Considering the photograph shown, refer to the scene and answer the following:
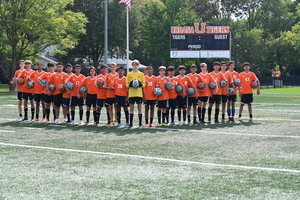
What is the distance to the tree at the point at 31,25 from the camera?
37688mm

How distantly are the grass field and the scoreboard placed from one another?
22.5 metres

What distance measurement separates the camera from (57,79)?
13.0 metres

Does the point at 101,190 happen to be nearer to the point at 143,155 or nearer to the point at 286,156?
the point at 143,155

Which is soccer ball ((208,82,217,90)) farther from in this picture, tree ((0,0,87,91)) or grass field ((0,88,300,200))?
tree ((0,0,87,91))

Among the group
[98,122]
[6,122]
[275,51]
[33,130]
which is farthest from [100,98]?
[275,51]

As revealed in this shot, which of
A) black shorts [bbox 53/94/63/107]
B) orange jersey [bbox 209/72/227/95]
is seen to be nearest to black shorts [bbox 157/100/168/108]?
orange jersey [bbox 209/72/227/95]

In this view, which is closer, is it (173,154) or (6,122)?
(173,154)

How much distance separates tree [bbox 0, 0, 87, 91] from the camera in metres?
37.7

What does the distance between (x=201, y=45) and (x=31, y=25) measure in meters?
16.0

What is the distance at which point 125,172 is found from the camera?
645cm

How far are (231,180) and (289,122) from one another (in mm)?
7844

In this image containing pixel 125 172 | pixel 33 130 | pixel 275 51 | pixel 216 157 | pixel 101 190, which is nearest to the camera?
pixel 101 190

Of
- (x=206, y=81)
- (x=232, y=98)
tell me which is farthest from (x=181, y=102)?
(x=232, y=98)

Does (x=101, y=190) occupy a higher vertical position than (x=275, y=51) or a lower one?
lower
